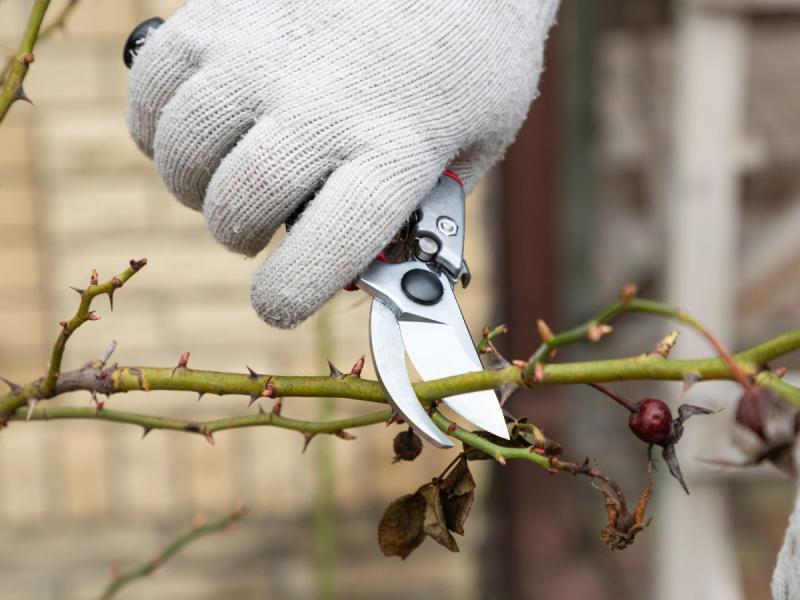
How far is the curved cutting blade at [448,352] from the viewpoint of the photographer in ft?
2.95

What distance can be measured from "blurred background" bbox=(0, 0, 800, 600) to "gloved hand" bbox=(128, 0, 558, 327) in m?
1.00

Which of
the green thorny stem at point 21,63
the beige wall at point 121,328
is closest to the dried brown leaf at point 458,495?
the green thorny stem at point 21,63

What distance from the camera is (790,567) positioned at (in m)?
0.75

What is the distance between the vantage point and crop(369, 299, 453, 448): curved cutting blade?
2.68ft

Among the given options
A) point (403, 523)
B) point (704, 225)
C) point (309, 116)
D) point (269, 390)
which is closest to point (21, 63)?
point (309, 116)

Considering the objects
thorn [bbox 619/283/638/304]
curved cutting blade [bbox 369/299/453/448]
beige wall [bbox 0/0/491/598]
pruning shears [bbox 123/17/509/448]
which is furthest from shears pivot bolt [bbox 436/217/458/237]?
beige wall [bbox 0/0/491/598]

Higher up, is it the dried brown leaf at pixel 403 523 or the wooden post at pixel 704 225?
the dried brown leaf at pixel 403 523

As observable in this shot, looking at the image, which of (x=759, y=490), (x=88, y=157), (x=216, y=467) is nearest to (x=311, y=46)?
(x=88, y=157)

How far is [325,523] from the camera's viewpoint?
221 cm

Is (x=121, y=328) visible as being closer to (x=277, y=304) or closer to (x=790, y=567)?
(x=277, y=304)

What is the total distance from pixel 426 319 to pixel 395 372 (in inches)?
3.8

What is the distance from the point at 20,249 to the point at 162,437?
0.56 metres

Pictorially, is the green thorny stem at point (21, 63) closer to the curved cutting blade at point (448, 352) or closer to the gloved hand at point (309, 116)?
the gloved hand at point (309, 116)

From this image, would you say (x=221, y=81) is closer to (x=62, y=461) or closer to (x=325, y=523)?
(x=325, y=523)
